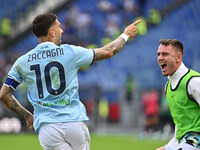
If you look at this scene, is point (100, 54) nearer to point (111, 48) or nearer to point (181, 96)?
point (111, 48)

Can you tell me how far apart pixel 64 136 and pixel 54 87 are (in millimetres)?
499

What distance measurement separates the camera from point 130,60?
64.8 ft

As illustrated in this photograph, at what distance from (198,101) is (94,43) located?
51.8 feet

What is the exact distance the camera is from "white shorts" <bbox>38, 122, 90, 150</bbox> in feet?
16.1

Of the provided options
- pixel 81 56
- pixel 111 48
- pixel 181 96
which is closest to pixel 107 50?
pixel 111 48

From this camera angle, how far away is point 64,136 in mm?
4918

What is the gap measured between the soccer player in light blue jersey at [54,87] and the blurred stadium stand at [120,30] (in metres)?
11.5

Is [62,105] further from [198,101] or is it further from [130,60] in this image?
[130,60]

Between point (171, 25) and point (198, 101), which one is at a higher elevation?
point (171, 25)

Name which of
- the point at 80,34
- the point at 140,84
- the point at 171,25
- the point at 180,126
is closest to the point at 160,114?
the point at 140,84

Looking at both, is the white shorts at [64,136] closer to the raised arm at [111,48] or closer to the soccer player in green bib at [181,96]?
the raised arm at [111,48]

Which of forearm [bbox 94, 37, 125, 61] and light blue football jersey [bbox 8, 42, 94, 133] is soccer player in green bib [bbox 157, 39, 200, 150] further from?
light blue football jersey [bbox 8, 42, 94, 133]

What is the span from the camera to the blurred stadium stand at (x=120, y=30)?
18.4 metres

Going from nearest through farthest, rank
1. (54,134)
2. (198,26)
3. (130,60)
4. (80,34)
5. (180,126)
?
(54,134), (180,126), (198,26), (130,60), (80,34)
